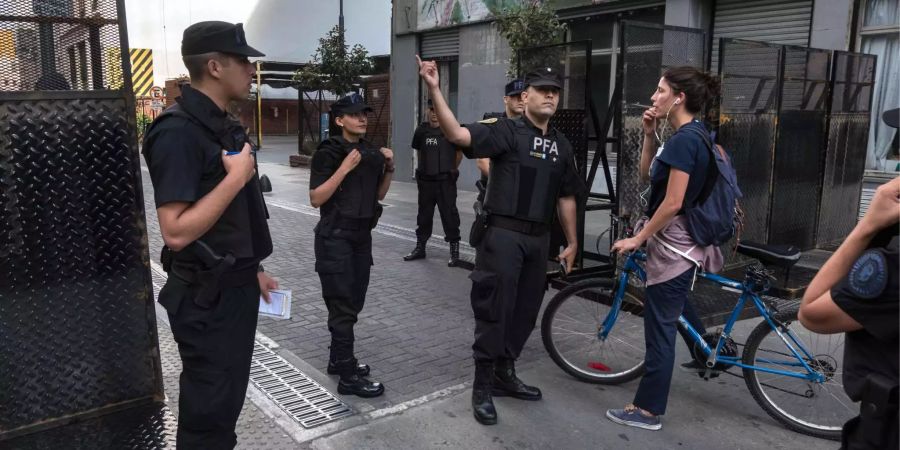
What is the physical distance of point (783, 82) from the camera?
7.27 metres

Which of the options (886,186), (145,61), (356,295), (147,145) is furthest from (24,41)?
(145,61)

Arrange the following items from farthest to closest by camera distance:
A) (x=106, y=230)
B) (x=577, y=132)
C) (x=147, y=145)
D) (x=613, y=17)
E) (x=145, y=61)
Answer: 1. (x=145, y=61)
2. (x=613, y=17)
3. (x=577, y=132)
4. (x=106, y=230)
5. (x=147, y=145)

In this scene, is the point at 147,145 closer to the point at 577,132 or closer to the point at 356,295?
the point at 356,295

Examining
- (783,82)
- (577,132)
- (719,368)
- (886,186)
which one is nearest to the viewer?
(886,186)

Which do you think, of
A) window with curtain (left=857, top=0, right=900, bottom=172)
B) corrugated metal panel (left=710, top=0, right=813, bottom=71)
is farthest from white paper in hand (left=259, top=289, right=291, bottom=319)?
window with curtain (left=857, top=0, right=900, bottom=172)

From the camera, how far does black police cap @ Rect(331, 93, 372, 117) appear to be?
4.06 m

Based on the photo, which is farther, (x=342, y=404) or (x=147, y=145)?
(x=342, y=404)

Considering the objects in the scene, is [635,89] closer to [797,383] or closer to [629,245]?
[629,245]

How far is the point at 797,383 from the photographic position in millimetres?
3801

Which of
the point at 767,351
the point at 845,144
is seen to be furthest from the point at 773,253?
the point at 845,144

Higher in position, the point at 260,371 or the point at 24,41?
the point at 24,41

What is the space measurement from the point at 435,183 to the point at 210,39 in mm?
5511

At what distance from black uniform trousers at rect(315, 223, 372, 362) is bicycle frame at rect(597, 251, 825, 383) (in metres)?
1.59

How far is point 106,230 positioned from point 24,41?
3.25 feet
